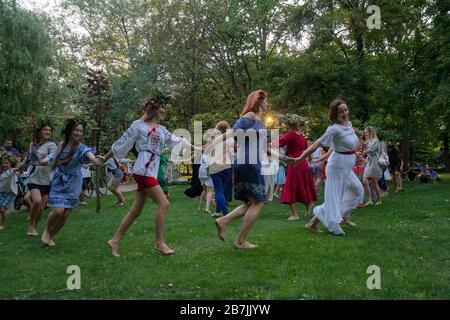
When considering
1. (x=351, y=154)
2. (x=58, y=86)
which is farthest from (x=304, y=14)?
(x=351, y=154)

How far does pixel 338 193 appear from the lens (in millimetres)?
7453

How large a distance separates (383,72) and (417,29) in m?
2.50

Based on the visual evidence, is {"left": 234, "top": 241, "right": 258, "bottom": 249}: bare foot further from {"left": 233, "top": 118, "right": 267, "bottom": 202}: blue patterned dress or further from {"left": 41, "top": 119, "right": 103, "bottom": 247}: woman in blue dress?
{"left": 41, "top": 119, "right": 103, "bottom": 247}: woman in blue dress

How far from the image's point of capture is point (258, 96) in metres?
6.34

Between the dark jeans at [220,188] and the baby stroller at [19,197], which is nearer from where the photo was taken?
the dark jeans at [220,188]

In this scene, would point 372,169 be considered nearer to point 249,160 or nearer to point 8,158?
point 249,160

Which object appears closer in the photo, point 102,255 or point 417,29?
point 102,255

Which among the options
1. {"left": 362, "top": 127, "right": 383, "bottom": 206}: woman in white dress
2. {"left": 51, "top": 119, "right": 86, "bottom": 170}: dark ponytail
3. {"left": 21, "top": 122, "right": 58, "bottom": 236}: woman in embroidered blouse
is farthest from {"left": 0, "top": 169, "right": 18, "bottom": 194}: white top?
{"left": 362, "top": 127, "right": 383, "bottom": 206}: woman in white dress

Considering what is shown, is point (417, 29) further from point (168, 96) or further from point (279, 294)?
point (279, 294)

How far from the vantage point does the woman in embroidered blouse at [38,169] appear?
324 inches

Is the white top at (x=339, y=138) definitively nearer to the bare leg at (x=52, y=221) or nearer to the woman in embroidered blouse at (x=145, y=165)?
the woman in embroidered blouse at (x=145, y=165)

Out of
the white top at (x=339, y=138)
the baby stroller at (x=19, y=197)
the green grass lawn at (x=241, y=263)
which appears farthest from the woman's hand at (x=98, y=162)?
the baby stroller at (x=19, y=197)

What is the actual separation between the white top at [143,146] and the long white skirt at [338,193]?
2826mm

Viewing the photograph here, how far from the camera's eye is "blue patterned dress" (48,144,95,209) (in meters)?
7.16
